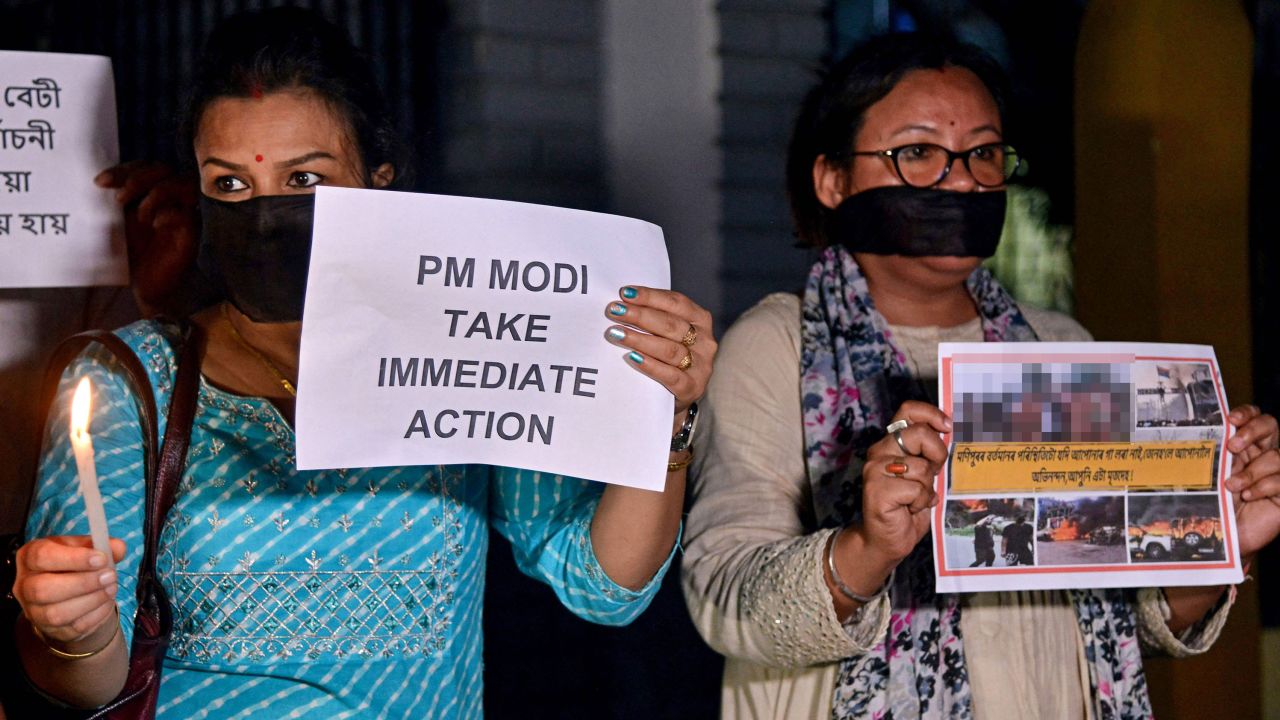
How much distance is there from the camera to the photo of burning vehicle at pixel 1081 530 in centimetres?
200

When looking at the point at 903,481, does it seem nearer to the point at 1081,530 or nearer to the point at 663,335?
the point at 1081,530

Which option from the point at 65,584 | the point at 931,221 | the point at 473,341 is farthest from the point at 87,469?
the point at 931,221

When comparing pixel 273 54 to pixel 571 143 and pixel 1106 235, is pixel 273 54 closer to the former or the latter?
pixel 571 143

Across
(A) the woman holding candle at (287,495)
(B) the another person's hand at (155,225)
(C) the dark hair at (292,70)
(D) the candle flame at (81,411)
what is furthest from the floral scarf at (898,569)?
(D) the candle flame at (81,411)

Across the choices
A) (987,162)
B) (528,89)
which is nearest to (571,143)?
(528,89)

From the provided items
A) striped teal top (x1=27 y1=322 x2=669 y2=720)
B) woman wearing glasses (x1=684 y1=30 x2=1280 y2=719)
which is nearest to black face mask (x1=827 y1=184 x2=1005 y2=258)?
woman wearing glasses (x1=684 y1=30 x2=1280 y2=719)

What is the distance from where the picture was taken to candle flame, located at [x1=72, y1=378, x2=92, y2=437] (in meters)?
1.22

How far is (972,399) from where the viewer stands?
1.96 metres

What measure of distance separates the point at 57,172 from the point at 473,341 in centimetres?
102

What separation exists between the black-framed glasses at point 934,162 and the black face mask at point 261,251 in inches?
42.4

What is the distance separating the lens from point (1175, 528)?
6.77 ft

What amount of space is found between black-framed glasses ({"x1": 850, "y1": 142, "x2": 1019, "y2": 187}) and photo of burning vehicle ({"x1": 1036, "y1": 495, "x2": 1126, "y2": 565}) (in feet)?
2.10

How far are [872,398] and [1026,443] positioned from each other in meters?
0.36

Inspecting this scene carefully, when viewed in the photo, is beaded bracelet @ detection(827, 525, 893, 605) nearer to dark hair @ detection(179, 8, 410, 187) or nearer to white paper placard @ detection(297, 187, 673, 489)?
white paper placard @ detection(297, 187, 673, 489)
